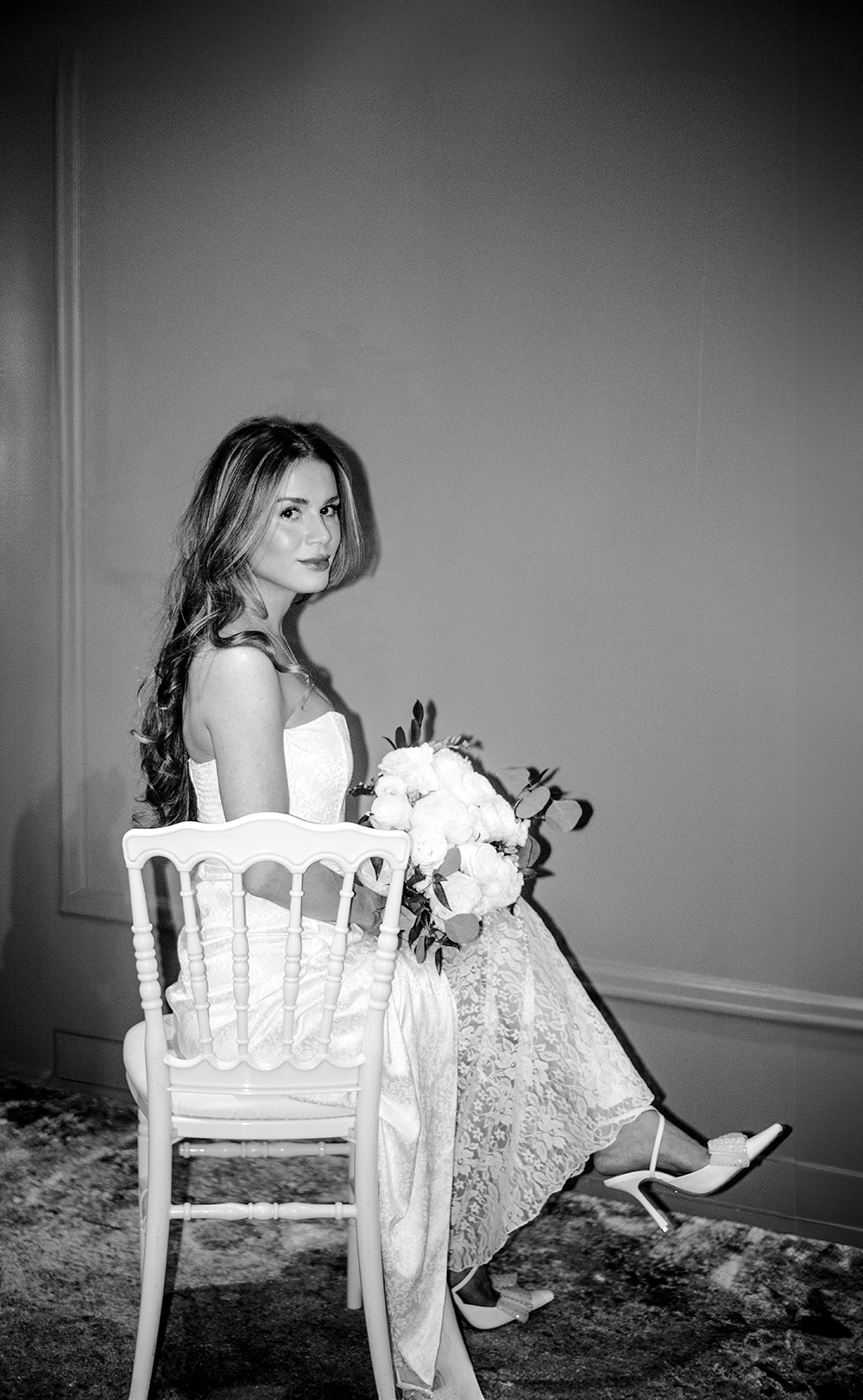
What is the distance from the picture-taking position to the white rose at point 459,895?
80.8 inches

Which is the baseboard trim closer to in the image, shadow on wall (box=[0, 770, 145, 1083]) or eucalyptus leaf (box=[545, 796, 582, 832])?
eucalyptus leaf (box=[545, 796, 582, 832])

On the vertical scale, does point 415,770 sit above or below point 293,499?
below

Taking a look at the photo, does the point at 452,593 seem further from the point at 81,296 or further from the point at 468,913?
the point at 81,296

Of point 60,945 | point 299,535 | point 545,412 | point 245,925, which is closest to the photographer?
point 245,925

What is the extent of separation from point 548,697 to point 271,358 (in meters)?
1.26

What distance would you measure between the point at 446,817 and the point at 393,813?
0.10m

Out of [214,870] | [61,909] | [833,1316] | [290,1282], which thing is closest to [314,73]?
[214,870]

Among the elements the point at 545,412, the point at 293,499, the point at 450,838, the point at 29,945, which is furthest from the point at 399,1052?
the point at 29,945

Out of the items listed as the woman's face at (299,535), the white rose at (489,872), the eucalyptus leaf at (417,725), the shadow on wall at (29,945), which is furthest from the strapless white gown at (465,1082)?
the shadow on wall at (29,945)

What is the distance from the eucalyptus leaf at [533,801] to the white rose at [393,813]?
0.27 meters

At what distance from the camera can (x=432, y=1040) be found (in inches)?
82.3

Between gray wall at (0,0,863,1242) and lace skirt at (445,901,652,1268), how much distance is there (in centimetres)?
73

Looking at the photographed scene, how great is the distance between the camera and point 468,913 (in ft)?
6.76

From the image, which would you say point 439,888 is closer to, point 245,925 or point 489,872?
point 489,872
